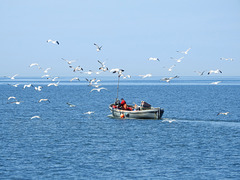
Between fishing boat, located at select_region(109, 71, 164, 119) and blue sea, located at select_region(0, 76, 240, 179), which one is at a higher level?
fishing boat, located at select_region(109, 71, 164, 119)

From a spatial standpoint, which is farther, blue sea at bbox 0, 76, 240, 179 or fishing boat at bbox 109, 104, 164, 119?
fishing boat at bbox 109, 104, 164, 119

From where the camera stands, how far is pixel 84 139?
4781 centimetres

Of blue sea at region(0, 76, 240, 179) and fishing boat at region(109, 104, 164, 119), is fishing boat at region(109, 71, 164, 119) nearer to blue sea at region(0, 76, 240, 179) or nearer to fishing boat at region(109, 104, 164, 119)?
fishing boat at region(109, 104, 164, 119)

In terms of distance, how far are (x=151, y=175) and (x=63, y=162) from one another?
7838 mm

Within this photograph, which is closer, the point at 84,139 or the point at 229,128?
the point at 84,139

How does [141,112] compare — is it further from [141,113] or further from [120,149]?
[120,149]

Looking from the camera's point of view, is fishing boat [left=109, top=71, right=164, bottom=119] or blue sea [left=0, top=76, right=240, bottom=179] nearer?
blue sea [left=0, top=76, right=240, bottom=179]

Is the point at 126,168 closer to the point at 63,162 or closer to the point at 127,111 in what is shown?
the point at 63,162

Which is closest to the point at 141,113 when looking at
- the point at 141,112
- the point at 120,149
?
the point at 141,112

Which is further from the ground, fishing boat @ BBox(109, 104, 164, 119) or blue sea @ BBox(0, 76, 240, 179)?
fishing boat @ BBox(109, 104, 164, 119)

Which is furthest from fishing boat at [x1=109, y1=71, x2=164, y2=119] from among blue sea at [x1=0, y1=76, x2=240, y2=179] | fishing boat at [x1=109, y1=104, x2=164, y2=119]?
blue sea at [x1=0, y1=76, x2=240, y2=179]

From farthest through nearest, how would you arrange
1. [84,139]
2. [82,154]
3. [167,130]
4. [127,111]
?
1. [127,111]
2. [167,130]
3. [84,139]
4. [82,154]

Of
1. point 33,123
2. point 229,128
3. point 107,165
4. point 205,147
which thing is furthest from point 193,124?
point 107,165

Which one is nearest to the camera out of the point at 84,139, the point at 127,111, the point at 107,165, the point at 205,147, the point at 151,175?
the point at 151,175
